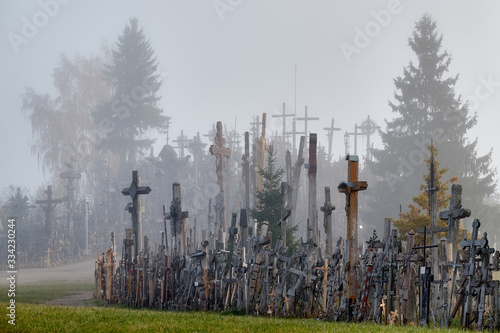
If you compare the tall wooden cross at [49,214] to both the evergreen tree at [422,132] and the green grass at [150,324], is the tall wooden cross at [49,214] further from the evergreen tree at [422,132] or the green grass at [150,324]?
the green grass at [150,324]

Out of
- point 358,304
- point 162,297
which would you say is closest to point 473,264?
point 358,304

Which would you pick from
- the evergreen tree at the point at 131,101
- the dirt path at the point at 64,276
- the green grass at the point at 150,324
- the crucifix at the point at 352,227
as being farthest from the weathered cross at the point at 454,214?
the evergreen tree at the point at 131,101

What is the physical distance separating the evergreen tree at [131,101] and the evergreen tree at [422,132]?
30.7 meters

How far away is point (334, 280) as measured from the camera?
1809 cm

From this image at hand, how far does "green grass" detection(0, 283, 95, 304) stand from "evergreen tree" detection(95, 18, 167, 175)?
4312 centimetres

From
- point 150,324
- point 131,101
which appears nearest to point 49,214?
point 131,101

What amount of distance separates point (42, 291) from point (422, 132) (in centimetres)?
3349

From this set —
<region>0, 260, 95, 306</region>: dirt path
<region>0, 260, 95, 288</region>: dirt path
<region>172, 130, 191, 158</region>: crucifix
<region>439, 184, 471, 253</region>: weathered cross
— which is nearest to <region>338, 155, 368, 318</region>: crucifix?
<region>439, 184, 471, 253</region>: weathered cross

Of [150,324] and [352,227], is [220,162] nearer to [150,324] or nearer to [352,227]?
[352,227]

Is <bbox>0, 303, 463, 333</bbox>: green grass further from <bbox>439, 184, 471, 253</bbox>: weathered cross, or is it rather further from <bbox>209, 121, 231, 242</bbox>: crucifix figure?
<bbox>209, 121, 231, 242</bbox>: crucifix figure

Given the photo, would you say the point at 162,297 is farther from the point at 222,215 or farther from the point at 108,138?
the point at 108,138

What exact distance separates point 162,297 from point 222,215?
12.8 meters

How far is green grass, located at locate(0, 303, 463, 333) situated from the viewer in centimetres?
1391

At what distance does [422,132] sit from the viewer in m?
54.3
